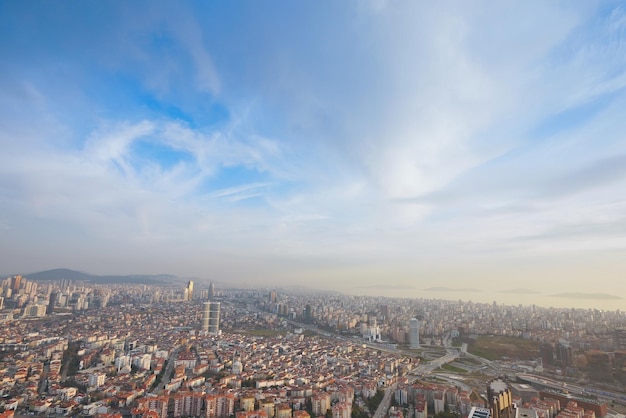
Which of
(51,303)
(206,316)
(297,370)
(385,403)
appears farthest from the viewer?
(51,303)

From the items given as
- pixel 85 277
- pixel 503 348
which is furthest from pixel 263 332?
pixel 85 277

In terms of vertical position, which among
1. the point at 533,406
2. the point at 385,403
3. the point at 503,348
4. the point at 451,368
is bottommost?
the point at 451,368

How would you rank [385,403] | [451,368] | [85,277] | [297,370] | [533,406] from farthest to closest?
[85,277], [451,368], [297,370], [385,403], [533,406]

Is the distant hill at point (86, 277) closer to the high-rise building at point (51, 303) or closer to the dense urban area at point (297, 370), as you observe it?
the high-rise building at point (51, 303)

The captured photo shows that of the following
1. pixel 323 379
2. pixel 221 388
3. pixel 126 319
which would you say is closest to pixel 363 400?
pixel 323 379

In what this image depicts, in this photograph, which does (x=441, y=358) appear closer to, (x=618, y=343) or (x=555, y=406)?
(x=618, y=343)

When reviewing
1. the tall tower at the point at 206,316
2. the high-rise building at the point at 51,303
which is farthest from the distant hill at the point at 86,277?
the tall tower at the point at 206,316

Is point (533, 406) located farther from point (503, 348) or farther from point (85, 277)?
point (85, 277)
